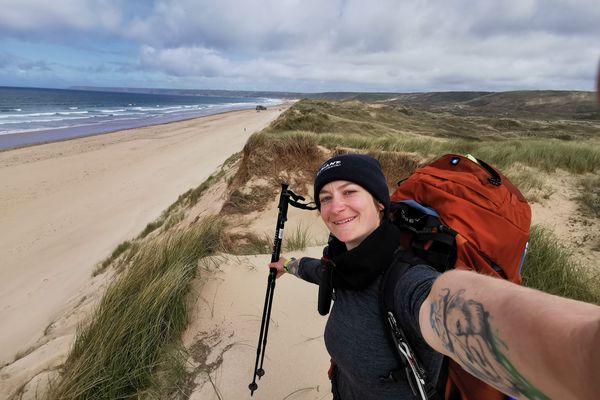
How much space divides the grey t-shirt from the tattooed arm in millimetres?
172

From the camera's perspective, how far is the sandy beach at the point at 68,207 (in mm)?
6848

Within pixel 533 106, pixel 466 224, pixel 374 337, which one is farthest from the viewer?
pixel 533 106

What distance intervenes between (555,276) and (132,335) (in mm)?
4336

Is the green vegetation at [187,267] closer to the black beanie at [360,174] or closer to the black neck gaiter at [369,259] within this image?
the black neck gaiter at [369,259]

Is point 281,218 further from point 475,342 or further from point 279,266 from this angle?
point 475,342

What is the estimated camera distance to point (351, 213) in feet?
5.81

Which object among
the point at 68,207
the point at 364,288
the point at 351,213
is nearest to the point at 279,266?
the point at 351,213

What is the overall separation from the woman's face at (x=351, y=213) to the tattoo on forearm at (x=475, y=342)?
692 mm

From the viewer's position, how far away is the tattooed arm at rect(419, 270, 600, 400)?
569 millimetres

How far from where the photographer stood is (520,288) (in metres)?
0.79

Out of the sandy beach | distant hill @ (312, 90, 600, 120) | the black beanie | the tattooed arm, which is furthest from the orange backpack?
distant hill @ (312, 90, 600, 120)

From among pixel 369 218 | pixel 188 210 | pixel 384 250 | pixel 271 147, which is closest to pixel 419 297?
pixel 384 250

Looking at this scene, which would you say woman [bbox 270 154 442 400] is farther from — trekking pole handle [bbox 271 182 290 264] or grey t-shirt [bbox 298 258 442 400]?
trekking pole handle [bbox 271 182 290 264]

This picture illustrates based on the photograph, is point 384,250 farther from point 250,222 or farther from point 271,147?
point 271,147
